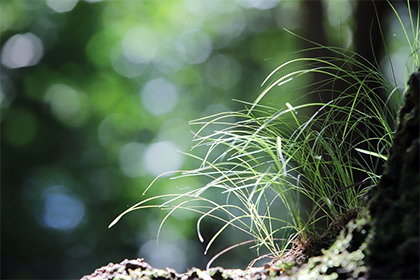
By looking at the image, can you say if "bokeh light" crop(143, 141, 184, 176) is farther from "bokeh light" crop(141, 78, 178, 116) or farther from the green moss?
the green moss

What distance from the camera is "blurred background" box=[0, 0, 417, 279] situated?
561cm

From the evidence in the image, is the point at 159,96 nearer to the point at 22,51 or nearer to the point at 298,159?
the point at 22,51

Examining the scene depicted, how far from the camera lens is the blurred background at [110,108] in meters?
5.61

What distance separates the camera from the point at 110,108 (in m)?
6.11

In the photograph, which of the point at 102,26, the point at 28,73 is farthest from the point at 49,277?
the point at 102,26

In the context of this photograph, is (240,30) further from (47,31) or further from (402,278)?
(402,278)

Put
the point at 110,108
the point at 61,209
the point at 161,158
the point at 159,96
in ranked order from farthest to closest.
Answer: the point at 159,96, the point at 110,108, the point at 61,209, the point at 161,158

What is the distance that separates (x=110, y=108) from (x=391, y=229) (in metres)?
5.96

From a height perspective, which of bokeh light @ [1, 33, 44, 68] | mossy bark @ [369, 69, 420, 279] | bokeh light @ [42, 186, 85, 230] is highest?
bokeh light @ [1, 33, 44, 68]

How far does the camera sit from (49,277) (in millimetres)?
5336

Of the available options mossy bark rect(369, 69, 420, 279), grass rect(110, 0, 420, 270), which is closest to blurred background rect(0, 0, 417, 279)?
grass rect(110, 0, 420, 270)

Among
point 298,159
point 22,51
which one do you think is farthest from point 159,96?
point 298,159

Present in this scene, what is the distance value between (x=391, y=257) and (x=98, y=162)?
596 cm

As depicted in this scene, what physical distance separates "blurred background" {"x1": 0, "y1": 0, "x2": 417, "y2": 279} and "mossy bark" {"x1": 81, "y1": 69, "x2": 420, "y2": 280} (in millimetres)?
4803
